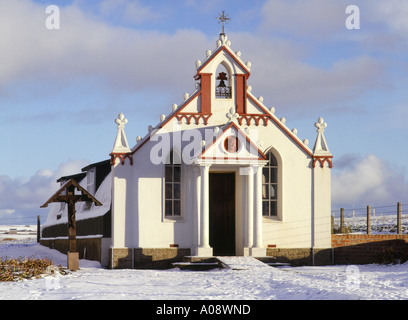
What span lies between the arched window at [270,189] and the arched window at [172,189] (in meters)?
3.47

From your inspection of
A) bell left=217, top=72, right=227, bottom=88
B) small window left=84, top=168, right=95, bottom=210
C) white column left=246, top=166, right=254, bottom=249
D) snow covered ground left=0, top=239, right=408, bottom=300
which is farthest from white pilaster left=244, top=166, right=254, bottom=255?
small window left=84, top=168, right=95, bottom=210

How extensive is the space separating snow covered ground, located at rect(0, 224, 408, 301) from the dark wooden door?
4733mm

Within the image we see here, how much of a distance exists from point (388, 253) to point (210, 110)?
902 cm

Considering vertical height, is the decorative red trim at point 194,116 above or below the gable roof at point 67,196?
above

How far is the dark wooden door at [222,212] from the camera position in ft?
92.8

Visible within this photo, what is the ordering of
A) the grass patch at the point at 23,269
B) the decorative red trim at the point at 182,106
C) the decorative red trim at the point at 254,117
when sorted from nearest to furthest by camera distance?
the grass patch at the point at 23,269 < the decorative red trim at the point at 182,106 < the decorative red trim at the point at 254,117

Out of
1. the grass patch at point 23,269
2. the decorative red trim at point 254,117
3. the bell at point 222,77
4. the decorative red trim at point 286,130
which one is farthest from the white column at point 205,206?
the grass patch at point 23,269

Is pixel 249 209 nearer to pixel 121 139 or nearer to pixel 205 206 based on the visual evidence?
pixel 205 206

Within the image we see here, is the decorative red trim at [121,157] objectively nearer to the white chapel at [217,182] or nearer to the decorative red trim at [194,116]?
the white chapel at [217,182]

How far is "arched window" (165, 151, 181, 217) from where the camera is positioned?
90.0ft

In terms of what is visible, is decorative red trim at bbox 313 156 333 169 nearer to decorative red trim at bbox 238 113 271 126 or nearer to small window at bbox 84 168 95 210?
decorative red trim at bbox 238 113 271 126
